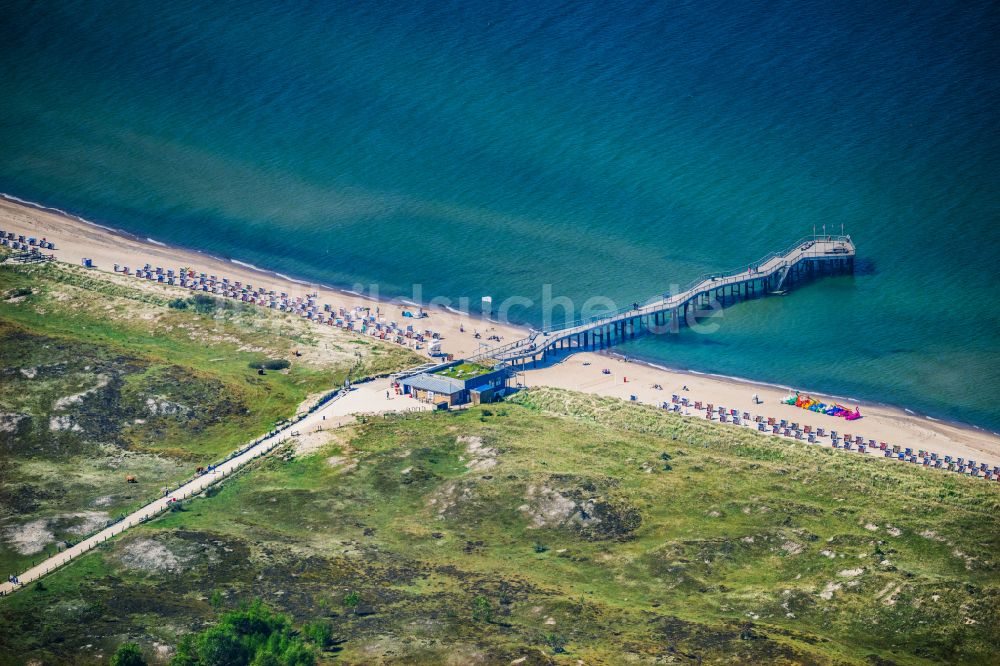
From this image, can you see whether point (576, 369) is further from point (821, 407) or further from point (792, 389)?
point (821, 407)

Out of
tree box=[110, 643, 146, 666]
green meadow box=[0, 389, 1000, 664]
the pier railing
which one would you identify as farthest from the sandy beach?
tree box=[110, 643, 146, 666]

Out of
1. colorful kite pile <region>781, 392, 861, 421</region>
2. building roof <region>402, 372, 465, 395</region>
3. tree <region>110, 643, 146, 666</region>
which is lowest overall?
tree <region>110, 643, 146, 666</region>

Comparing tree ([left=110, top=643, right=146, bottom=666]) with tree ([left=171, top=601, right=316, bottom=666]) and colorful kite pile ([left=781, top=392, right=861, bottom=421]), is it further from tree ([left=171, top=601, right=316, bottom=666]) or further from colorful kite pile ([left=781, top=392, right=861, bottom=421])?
colorful kite pile ([left=781, top=392, right=861, bottom=421])

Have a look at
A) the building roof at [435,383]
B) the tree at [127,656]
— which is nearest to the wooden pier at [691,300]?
the building roof at [435,383]

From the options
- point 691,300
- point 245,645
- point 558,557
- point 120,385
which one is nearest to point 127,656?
point 245,645

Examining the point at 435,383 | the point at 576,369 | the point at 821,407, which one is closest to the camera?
the point at 435,383

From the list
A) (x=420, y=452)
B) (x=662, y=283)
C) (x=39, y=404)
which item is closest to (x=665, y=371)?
(x=662, y=283)
